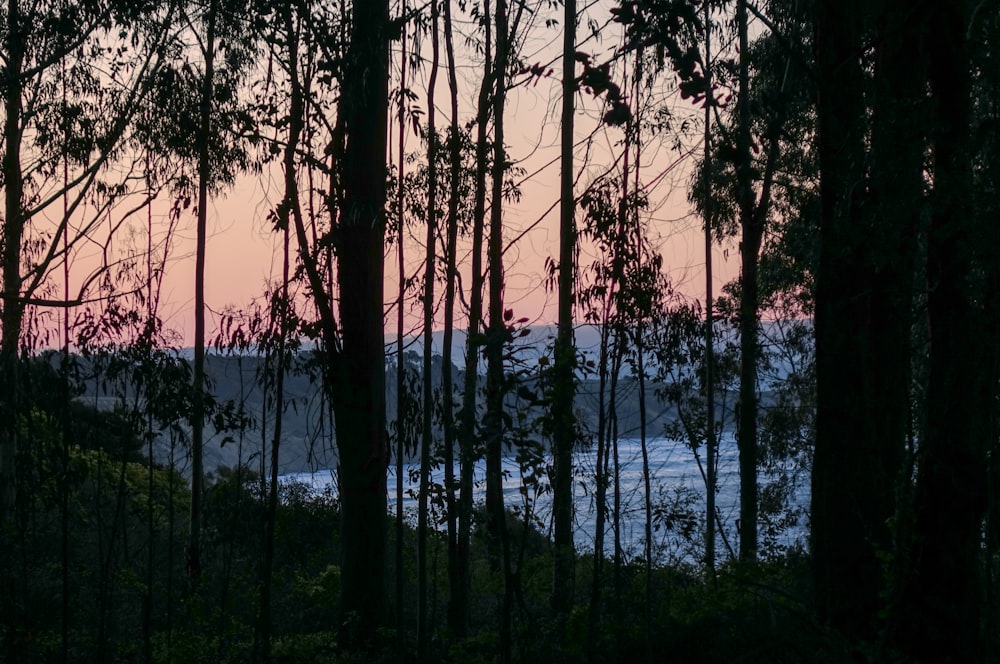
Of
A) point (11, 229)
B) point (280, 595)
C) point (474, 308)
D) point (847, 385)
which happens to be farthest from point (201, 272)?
point (847, 385)

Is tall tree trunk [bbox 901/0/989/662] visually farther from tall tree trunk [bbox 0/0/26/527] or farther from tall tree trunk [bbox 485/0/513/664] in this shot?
tall tree trunk [bbox 0/0/26/527]

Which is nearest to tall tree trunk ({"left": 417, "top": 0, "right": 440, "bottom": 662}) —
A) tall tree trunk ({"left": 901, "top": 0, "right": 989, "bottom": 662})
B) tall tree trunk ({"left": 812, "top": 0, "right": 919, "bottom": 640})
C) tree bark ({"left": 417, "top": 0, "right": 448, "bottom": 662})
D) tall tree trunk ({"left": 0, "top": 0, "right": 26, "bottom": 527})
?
tree bark ({"left": 417, "top": 0, "right": 448, "bottom": 662})

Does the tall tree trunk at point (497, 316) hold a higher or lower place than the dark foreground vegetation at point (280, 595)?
higher

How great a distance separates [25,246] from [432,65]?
6.75 meters

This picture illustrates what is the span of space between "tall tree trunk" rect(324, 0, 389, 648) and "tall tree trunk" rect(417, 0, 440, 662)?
0.37m

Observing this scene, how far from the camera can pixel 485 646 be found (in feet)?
20.5

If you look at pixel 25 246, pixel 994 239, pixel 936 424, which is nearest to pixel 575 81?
pixel 994 239

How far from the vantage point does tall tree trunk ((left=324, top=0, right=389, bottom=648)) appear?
652 cm

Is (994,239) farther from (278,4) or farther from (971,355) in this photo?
(278,4)

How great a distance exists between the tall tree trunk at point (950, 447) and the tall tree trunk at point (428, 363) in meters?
2.93

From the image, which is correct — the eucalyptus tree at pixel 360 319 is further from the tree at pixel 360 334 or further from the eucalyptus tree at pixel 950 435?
the eucalyptus tree at pixel 950 435

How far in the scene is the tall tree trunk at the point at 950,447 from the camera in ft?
11.6

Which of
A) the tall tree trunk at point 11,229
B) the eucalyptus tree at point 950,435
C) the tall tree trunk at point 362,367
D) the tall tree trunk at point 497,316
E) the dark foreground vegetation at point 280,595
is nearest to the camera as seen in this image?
the eucalyptus tree at point 950,435

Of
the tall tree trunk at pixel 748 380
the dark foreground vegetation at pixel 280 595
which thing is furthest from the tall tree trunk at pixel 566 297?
the tall tree trunk at pixel 748 380
